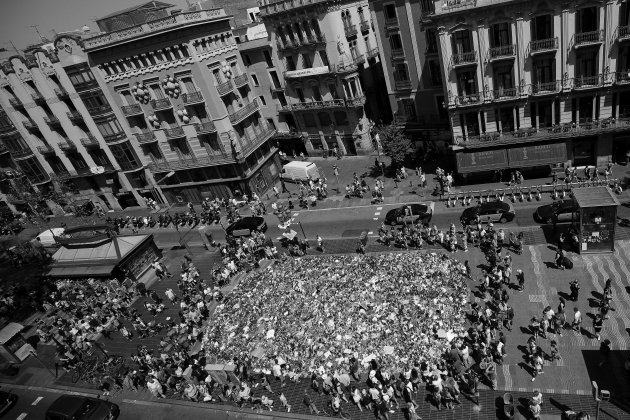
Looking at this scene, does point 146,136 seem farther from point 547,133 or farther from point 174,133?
point 547,133

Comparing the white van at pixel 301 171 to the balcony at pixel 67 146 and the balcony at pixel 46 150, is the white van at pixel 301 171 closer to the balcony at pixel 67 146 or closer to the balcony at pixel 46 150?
the balcony at pixel 67 146

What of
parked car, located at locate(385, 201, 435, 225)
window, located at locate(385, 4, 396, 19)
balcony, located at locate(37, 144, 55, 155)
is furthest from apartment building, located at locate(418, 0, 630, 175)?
balcony, located at locate(37, 144, 55, 155)

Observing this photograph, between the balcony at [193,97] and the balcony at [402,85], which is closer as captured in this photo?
the balcony at [402,85]

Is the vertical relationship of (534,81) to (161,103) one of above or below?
below

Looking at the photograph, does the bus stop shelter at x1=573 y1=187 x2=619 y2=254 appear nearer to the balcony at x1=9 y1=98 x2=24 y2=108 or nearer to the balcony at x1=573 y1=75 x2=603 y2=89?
the balcony at x1=573 y1=75 x2=603 y2=89

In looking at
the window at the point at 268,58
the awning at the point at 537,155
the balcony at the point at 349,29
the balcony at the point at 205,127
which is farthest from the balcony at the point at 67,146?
the awning at the point at 537,155

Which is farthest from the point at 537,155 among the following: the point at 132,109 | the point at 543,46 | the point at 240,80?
the point at 132,109

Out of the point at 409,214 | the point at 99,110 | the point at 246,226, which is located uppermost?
the point at 99,110
